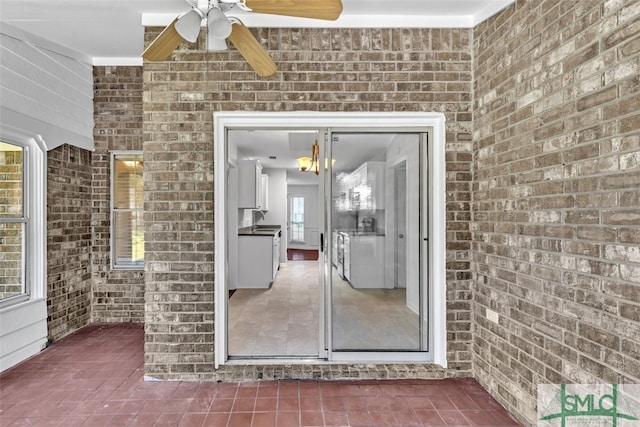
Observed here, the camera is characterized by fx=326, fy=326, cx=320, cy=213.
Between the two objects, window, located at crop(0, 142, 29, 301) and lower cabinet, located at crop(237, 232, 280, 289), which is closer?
window, located at crop(0, 142, 29, 301)

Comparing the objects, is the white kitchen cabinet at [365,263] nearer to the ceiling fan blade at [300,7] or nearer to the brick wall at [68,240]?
the ceiling fan blade at [300,7]

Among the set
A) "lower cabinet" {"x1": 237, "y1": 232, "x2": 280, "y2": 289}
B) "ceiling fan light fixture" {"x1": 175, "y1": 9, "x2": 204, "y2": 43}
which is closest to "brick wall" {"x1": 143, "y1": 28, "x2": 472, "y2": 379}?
"ceiling fan light fixture" {"x1": 175, "y1": 9, "x2": 204, "y2": 43}

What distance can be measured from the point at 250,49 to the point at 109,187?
2.97m

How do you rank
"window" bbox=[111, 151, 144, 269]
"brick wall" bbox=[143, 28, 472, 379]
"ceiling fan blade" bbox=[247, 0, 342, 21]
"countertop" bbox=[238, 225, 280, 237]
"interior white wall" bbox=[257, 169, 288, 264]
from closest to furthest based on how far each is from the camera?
"ceiling fan blade" bbox=[247, 0, 342, 21] < "brick wall" bbox=[143, 28, 472, 379] < "window" bbox=[111, 151, 144, 269] < "countertop" bbox=[238, 225, 280, 237] < "interior white wall" bbox=[257, 169, 288, 264]

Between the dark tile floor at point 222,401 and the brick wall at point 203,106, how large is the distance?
0.25 m

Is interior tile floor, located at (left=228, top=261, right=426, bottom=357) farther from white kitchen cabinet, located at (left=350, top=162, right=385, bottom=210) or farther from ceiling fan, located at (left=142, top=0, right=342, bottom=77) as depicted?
ceiling fan, located at (left=142, top=0, right=342, bottom=77)

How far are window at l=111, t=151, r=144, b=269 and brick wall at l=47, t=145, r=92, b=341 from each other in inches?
11.0

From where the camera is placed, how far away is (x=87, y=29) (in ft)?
9.82

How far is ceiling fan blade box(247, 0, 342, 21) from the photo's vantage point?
168 centimetres

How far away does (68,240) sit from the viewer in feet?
12.1

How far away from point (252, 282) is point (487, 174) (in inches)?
173

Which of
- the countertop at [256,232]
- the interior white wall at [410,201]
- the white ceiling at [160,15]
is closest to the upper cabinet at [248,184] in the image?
the countertop at [256,232]

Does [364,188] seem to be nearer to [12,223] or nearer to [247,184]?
[12,223]

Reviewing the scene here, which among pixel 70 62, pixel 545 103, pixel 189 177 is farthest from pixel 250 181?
pixel 545 103
